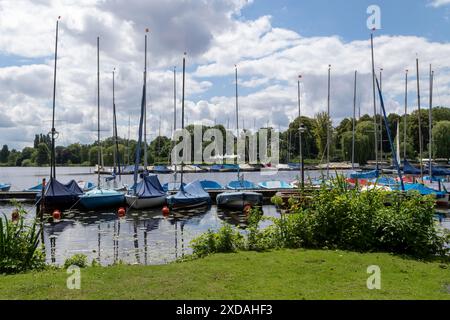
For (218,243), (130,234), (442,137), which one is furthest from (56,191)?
(442,137)

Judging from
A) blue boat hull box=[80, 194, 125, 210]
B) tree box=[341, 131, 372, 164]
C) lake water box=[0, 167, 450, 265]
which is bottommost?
lake water box=[0, 167, 450, 265]

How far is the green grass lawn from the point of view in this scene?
7.75 m

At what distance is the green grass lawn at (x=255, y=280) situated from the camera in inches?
305

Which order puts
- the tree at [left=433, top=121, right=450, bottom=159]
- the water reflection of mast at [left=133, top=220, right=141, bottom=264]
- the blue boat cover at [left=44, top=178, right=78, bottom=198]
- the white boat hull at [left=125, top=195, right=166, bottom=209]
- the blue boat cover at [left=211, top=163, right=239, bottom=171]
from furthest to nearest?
the blue boat cover at [left=211, top=163, right=239, bottom=171]
the tree at [left=433, top=121, right=450, bottom=159]
the blue boat cover at [left=44, top=178, right=78, bottom=198]
the white boat hull at [left=125, top=195, right=166, bottom=209]
the water reflection of mast at [left=133, top=220, right=141, bottom=264]

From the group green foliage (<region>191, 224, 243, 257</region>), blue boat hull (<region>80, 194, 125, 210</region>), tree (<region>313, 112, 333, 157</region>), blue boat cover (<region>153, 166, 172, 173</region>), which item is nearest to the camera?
green foliage (<region>191, 224, 243, 257</region>)

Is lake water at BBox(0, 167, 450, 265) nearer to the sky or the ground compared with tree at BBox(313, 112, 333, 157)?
nearer to the ground

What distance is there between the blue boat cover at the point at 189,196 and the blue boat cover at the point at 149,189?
1.81 m

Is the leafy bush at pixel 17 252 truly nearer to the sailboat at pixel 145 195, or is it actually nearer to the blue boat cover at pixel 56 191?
the sailboat at pixel 145 195

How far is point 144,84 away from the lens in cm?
3712

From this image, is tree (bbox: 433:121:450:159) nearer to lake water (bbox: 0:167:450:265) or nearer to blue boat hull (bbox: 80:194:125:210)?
lake water (bbox: 0:167:450:265)

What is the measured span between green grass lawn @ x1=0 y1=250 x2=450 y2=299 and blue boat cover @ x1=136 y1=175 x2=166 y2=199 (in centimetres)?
2276

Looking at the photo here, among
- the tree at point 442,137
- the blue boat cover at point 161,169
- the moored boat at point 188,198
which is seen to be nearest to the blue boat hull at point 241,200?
the moored boat at point 188,198

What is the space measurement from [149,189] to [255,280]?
26.0 meters

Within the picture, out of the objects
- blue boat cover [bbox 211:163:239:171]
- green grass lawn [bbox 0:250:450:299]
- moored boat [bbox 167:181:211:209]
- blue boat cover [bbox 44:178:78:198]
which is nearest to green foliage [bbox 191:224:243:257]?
green grass lawn [bbox 0:250:450:299]
